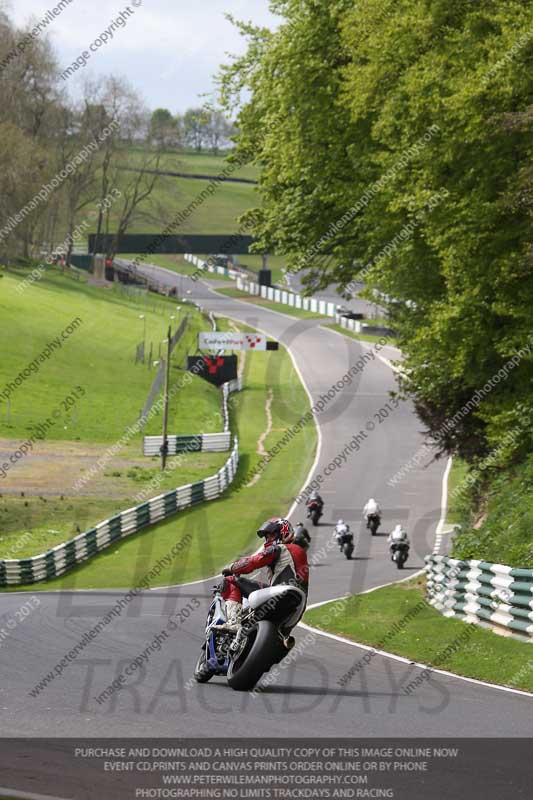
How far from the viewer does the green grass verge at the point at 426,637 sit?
1288 centimetres

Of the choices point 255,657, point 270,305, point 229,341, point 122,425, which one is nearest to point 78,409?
point 122,425

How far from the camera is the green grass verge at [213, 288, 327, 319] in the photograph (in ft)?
343

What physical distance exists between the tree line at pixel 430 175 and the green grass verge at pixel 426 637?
6225 mm

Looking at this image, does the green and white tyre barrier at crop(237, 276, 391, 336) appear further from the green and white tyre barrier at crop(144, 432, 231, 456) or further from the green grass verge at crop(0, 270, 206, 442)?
the green and white tyre barrier at crop(144, 432, 231, 456)

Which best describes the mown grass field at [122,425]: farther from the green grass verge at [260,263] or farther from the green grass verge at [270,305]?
the green grass verge at [260,263]

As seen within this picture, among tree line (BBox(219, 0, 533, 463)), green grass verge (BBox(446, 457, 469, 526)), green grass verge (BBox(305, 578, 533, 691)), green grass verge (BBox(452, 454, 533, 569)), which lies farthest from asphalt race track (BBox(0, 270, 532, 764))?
green grass verge (BBox(446, 457, 469, 526))

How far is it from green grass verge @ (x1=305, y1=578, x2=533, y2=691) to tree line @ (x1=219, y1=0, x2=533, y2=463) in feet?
20.4

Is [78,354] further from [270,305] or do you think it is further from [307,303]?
[270,305]

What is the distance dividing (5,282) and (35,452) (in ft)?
132

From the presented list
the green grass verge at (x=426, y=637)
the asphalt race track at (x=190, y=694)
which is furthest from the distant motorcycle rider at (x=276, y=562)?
the green grass verge at (x=426, y=637)

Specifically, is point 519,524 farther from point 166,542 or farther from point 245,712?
point 166,542

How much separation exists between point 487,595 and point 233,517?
81.3 ft

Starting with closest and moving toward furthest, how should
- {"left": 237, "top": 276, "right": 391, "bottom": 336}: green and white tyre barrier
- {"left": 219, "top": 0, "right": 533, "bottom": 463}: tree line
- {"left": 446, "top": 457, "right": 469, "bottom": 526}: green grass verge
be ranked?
1. {"left": 219, "top": 0, "right": 533, "bottom": 463}: tree line
2. {"left": 446, "top": 457, "right": 469, "bottom": 526}: green grass verge
3. {"left": 237, "top": 276, "right": 391, "bottom": 336}: green and white tyre barrier

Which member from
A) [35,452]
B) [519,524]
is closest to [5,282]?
[35,452]
